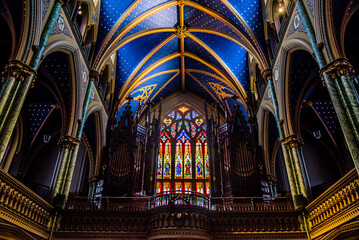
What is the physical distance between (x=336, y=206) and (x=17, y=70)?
9.75 meters

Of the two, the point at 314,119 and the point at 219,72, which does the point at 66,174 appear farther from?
the point at 314,119

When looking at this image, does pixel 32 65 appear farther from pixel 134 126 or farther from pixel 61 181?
pixel 134 126

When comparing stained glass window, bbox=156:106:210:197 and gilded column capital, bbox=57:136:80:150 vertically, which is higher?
stained glass window, bbox=156:106:210:197

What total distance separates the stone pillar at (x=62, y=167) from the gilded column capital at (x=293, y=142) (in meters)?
8.55

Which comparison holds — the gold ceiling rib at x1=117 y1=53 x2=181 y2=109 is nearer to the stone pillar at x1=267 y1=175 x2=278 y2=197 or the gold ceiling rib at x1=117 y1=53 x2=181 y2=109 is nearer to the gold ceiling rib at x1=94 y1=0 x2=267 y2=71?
the gold ceiling rib at x1=94 y1=0 x2=267 y2=71

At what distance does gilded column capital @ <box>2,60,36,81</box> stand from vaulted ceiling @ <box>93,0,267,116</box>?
18.2 ft

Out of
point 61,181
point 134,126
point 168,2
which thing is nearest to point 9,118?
point 61,181

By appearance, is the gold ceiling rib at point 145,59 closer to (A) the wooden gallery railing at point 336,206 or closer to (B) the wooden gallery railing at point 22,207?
(B) the wooden gallery railing at point 22,207

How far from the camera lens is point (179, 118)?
22219 mm

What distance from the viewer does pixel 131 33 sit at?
15.8m

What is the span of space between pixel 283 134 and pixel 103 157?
910 cm

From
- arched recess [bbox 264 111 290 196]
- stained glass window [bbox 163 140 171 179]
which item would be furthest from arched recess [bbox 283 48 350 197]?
stained glass window [bbox 163 140 171 179]

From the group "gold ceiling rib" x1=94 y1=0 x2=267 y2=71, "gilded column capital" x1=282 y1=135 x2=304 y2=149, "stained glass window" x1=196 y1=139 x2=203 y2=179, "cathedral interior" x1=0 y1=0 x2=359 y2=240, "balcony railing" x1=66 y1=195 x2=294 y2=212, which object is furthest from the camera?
"stained glass window" x1=196 y1=139 x2=203 y2=179

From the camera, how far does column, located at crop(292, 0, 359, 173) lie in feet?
23.4
